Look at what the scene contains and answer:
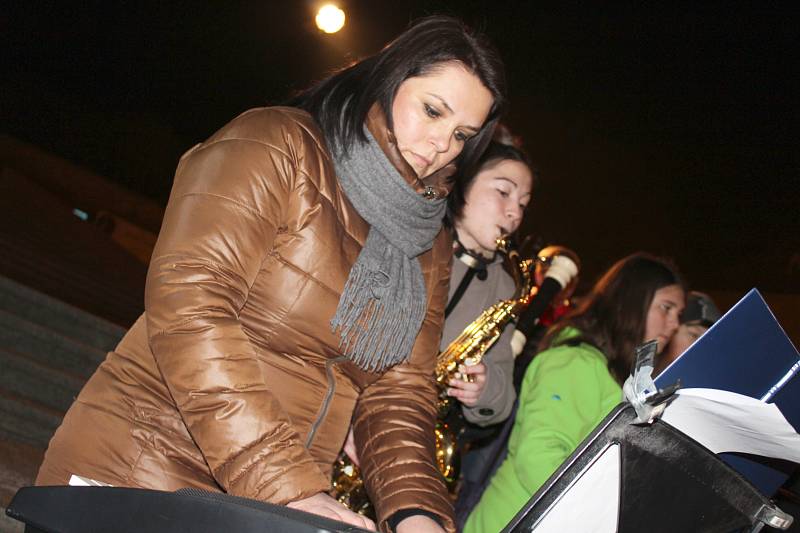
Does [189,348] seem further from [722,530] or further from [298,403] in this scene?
[722,530]

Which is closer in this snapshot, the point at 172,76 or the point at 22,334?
the point at 22,334

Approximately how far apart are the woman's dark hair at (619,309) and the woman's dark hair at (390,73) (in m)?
1.31

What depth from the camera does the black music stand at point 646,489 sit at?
908 mm

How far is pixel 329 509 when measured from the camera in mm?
1147

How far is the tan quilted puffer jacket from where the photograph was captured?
1.24 meters

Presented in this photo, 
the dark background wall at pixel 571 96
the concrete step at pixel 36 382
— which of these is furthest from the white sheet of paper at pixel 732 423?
the concrete step at pixel 36 382

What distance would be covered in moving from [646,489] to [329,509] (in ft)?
1.53

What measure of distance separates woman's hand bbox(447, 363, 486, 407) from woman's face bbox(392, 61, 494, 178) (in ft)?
3.97

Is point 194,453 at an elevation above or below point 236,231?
below

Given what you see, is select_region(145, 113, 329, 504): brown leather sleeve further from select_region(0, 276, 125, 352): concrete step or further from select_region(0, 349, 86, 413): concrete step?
select_region(0, 276, 125, 352): concrete step

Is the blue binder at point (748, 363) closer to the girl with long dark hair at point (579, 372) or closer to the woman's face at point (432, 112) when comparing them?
the woman's face at point (432, 112)

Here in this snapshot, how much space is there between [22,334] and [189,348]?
13.1 feet

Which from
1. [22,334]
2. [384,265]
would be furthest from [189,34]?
[384,265]

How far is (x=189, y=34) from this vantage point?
25.7 feet
